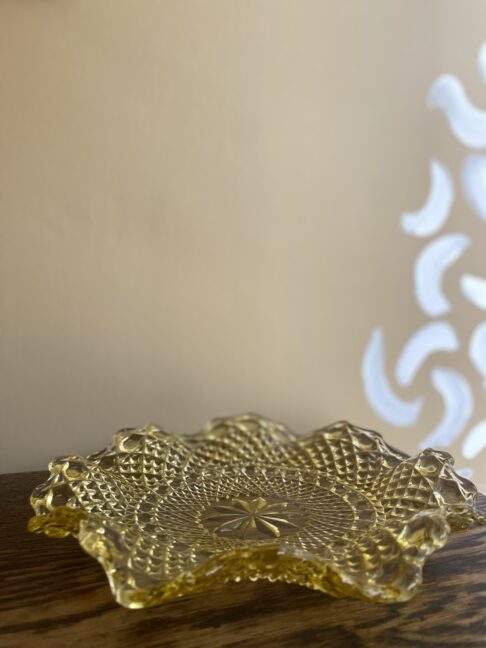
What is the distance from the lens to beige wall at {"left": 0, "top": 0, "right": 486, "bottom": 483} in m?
0.86

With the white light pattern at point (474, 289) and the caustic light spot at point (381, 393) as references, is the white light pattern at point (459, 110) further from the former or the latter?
the caustic light spot at point (381, 393)

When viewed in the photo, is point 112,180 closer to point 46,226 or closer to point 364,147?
point 46,226

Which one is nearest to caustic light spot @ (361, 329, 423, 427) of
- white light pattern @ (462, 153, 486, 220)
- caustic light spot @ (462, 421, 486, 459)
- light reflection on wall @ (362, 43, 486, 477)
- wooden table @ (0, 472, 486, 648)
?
light reflection on wall @ (362, 43, 486, 477)

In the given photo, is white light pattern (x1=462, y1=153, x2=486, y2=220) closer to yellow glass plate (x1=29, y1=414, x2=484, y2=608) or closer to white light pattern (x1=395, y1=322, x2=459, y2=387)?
white light pattern (x1=395, y1=322, x2=459, y2=387)

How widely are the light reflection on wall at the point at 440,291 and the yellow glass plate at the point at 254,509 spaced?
22 cm

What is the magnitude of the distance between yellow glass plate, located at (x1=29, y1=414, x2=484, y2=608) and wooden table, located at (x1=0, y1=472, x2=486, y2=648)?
0.04 m

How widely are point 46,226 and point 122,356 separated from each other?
0.65 ft

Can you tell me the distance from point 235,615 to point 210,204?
0.56 meters

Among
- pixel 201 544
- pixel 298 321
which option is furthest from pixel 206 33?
pixel 201 544

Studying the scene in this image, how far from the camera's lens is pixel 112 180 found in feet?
Answer: 2.89

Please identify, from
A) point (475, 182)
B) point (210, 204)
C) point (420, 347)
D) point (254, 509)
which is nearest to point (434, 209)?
point (475, 182)

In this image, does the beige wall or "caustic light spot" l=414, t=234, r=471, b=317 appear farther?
"caustic light spot" l=414, t=234, r=471, b=317

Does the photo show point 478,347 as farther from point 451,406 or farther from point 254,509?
point 254,509

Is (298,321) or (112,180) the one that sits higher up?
(112,180)
